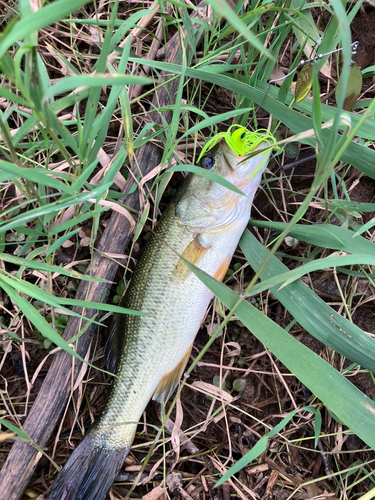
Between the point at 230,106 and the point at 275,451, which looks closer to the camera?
the point at 275,451

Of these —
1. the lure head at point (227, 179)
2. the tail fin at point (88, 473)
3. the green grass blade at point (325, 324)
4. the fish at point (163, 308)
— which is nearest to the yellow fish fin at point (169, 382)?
the fish at point (163, 308)

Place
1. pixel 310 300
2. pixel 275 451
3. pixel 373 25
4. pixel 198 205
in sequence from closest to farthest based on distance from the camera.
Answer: pixel 310 300 < pixel 198 205 < pixel 275 451 < pixel 373 25

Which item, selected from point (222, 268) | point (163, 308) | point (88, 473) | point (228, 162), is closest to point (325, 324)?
point (222, 268)

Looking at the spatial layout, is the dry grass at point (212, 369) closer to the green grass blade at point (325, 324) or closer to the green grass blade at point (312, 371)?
the green grass blade at point (325, 324)

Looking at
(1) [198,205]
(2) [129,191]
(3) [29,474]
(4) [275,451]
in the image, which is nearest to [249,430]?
(4) [275,451]

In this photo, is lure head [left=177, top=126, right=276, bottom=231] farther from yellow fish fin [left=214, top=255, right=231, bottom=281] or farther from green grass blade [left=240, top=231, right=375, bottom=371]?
green grass blade [left=240, top=231, right=375, bottom=371]

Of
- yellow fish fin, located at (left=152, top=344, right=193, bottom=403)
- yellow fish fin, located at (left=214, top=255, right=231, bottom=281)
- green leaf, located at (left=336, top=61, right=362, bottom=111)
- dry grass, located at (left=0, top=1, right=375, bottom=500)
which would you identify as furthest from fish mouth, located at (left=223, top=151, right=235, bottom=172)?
yellow fish fin, located at (left=152, top=344, right=193, bottom=403)

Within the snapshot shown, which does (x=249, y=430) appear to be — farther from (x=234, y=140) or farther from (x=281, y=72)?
(x=281, y=72)

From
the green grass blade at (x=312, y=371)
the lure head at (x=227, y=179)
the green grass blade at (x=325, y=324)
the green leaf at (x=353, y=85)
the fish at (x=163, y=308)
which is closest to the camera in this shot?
the green grass blade at (x=312, y=371)
